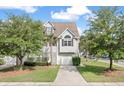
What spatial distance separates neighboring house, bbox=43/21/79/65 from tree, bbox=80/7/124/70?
1002 cm

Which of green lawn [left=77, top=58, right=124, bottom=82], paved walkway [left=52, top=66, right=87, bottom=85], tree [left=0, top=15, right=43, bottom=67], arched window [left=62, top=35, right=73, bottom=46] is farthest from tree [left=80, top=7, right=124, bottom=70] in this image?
arched window [left=62, top=35, right=73, bottom=46]

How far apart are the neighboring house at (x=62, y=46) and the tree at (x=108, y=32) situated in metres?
10.0

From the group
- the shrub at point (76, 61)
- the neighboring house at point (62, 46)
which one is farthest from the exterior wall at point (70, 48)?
the shrub at point (76, 61)

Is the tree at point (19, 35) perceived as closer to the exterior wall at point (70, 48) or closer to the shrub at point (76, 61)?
the shrub at point (76, 61)

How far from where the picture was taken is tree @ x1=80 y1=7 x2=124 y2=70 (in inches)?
680

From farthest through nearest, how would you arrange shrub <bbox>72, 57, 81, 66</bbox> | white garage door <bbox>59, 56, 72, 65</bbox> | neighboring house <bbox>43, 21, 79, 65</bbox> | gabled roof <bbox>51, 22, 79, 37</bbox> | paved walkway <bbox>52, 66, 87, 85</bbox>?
gabled roof <bbox>51, 22, 79, 37</bbox> → white garage door <bbox>59, 56, 72, 65</bbox> → neighboring house <bbox>43, 21, 79, 65</bbox> → shrub <bbox>72, 57, 81, 66</bbox> → paved walkway <bbox>52, 66, 87, 85</bbox>

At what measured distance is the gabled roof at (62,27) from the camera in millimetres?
28353

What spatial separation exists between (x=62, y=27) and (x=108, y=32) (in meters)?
12.3

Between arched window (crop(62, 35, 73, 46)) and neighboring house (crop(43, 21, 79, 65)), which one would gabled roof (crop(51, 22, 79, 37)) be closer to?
neighboring house (crop(43, 21, 79, 65))

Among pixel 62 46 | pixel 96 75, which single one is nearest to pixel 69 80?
pixel 96 75

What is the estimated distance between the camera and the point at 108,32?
17.3 m

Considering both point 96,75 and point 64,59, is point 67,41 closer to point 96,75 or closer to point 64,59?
point 64,59
